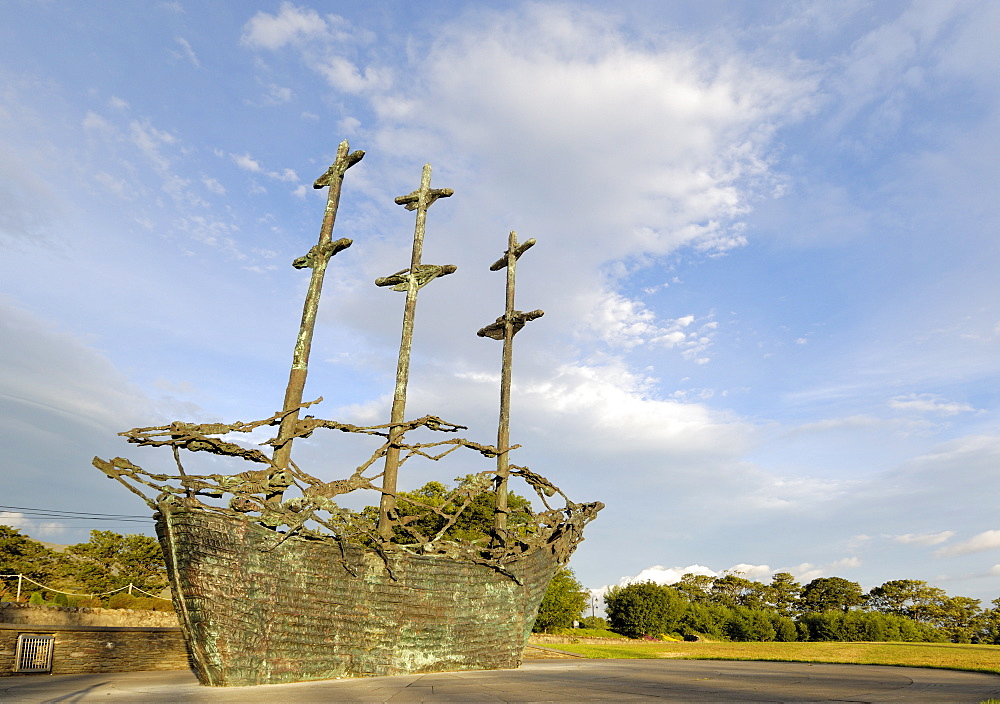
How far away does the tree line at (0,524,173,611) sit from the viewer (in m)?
33.2

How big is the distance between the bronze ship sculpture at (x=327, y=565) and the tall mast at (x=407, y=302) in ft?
0.12

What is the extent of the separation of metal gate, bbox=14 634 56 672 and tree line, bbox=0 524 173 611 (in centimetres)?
1905

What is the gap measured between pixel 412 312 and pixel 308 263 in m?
2.82

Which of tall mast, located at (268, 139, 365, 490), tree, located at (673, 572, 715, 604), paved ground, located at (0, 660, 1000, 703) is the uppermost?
tall mast, located at (268, 139, 365, 490)

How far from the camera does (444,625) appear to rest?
12.8m

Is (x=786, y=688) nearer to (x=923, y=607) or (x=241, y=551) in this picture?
(x=241, y=551)

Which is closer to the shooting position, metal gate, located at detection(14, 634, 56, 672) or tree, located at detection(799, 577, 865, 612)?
metal gate, located at detection(14, 634, 56, 672)

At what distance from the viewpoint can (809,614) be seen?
44.9 meters

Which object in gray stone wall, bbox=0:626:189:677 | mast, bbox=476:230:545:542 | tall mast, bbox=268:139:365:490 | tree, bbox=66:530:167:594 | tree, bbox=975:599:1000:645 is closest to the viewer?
tall mast, bbox=268:139:365:490

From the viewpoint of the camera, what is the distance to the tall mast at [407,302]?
13680 millimetres

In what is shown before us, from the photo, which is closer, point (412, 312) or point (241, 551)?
point (241, 551)

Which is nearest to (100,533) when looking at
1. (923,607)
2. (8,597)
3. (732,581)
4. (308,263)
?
(8,597)

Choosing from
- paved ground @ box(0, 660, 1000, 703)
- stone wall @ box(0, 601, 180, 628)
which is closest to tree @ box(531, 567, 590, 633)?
stone wall @ box(0, 601, 180, 628)

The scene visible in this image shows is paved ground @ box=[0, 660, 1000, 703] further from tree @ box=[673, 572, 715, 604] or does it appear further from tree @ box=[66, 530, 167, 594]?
tree @ box=[673, 572, 715, 604]
